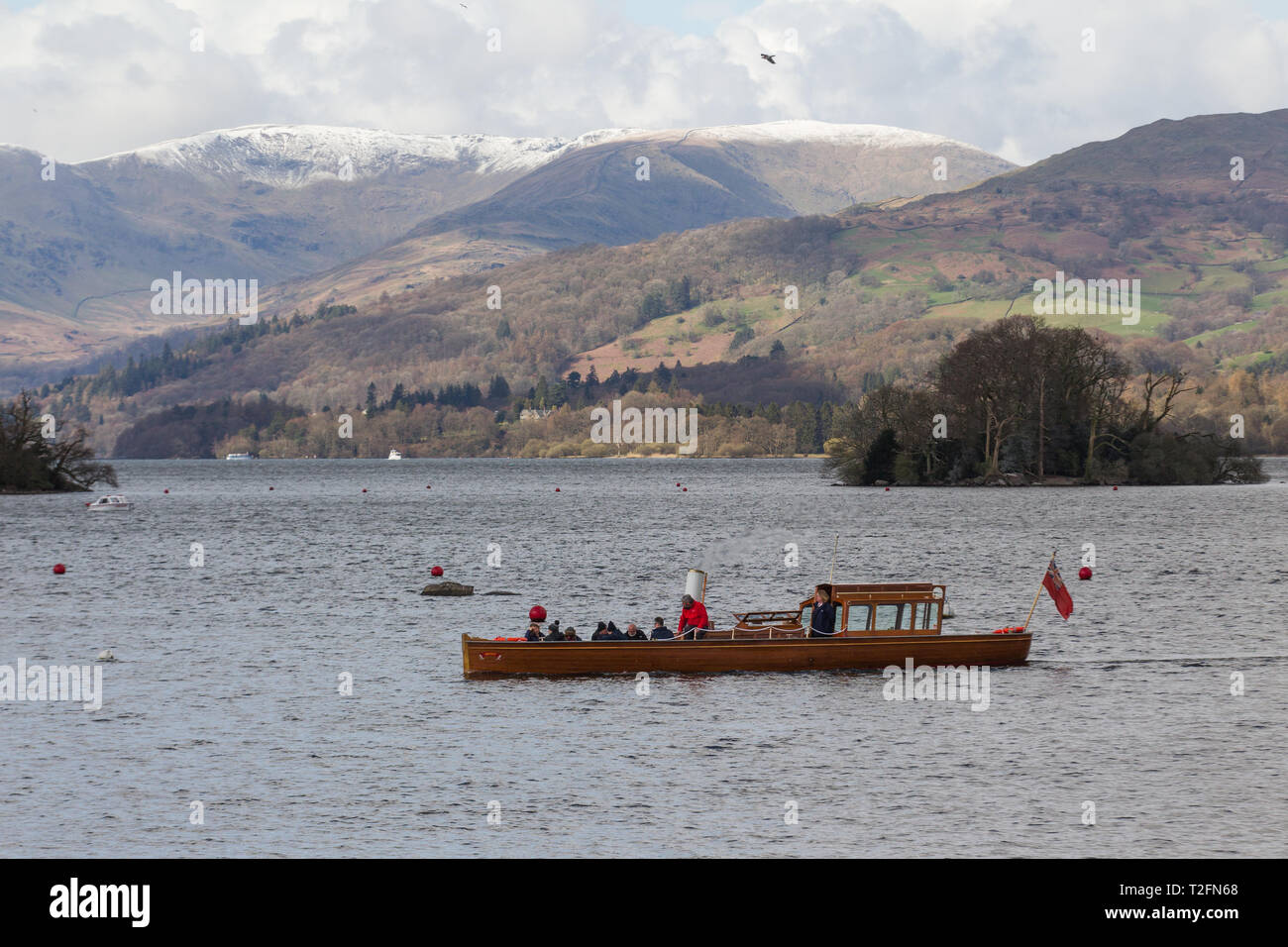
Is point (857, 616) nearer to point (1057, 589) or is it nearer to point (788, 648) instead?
point (788, 648)

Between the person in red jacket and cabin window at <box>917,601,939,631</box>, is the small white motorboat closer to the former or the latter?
the person in red jacket

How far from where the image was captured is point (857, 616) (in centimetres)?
5191

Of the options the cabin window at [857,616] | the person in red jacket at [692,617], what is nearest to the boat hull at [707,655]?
the cabin window at [857,616]

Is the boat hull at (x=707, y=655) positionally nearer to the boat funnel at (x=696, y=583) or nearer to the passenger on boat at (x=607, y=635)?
the passenger on boat at (x=607, y=635)

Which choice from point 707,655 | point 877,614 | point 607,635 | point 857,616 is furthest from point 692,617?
point 877,614

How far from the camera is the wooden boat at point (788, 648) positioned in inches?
1997

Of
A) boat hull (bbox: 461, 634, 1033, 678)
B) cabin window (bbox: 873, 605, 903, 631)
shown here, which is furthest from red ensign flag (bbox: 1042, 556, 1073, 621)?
cabin window (bbox: 873, 605, 903, 631)

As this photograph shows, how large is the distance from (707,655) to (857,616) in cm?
594

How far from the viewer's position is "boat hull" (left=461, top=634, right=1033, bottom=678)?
166 ft

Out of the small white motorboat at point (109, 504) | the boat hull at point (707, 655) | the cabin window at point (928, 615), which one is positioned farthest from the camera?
the small white motorboat at point (109, 504)

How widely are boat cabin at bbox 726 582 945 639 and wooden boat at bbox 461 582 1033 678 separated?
1.5 inches

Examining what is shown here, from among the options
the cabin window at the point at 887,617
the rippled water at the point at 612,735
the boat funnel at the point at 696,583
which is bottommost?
the rippled water at the point at 612,735
